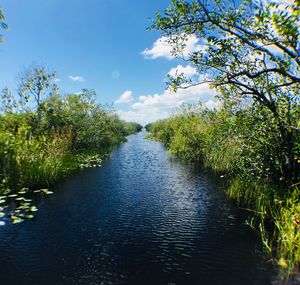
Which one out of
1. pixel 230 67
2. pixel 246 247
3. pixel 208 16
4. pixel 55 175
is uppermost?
pixel 208 16

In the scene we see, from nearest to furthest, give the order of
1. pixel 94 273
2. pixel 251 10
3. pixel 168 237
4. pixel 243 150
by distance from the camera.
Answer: pixel 94 273
pixel 251 10
pixel 168 237
pixel 243 150

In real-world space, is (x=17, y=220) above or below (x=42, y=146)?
below

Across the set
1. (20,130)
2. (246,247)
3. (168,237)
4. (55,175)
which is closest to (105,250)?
(168,237)

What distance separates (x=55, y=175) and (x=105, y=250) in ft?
37.5

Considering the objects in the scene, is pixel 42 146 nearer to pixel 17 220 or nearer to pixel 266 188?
pixel 17 220

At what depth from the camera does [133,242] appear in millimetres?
9562

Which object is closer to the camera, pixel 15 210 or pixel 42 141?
pixel 15 210

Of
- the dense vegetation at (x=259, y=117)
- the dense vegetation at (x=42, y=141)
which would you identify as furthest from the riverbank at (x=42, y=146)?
the dense vegetation at (x=259, y=117)

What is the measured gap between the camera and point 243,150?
13.2 meters

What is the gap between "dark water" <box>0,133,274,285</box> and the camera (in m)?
7.41

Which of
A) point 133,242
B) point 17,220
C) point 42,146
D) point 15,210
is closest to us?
point 133,242

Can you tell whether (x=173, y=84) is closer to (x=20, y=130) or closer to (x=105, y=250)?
(x=105, y=250)

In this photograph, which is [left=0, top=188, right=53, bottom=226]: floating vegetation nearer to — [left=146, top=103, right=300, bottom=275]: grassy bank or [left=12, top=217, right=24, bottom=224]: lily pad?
[left=12, top=217, right=24, bottom=224]: lily pad

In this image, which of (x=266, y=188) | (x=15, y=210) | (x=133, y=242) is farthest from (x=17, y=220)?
(x=266, y=188)
